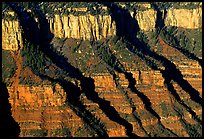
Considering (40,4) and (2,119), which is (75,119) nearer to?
(2,119)

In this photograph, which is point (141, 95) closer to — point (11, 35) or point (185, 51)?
point (11, 35)

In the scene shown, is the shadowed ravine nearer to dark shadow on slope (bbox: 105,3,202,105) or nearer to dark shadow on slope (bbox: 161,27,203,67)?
dark shadow on slope (bbox: 105,3,202,105)

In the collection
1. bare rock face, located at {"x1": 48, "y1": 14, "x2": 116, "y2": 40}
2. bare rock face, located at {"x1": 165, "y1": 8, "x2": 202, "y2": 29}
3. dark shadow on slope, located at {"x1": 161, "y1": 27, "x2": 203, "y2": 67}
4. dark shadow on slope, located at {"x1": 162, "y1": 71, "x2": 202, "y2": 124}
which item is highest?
bare rock face, located at {"x1": 48, "y1": 14, "x2": 116, "y2": 40}

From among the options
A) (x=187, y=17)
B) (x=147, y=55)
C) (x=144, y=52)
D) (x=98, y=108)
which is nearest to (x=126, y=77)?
(x=98, y=108)

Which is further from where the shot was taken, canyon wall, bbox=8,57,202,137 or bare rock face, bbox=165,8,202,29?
bare rock face, bbox=165,8,202,29

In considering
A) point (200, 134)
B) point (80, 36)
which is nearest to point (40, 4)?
point (80, 36)

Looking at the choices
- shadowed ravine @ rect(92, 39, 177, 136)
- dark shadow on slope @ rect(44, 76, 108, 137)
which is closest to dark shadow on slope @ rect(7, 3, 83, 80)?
dark shadow on slope @ rect(44, 76, 108, 137)

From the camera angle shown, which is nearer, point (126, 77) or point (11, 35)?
point (11, 35)
